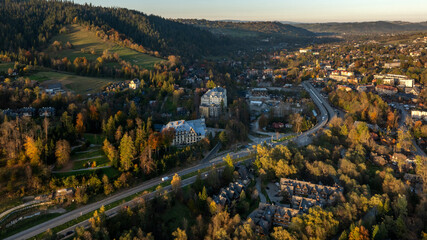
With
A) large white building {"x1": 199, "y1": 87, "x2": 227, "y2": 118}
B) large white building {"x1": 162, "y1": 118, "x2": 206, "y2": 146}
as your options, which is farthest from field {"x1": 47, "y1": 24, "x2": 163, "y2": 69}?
large white building {"x1": 162, "y1": 118, "x2": 206, "y2": 146}

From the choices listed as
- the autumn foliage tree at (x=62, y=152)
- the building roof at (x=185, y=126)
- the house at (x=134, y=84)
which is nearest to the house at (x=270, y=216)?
the building roof at (x=185, y=126)

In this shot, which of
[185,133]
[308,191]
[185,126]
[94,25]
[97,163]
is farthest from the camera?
[94,25]

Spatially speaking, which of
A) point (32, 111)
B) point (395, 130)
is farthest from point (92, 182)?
point (395, 130)

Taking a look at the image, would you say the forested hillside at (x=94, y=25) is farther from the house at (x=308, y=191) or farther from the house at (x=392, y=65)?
the house at (x=308, y=191)

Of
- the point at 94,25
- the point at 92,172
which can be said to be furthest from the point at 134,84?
the point at 94,25

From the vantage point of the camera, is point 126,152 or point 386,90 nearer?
point 126,152

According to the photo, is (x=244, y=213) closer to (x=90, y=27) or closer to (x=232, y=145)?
(x=232, y=145)

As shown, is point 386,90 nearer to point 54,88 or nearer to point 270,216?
point 270,216
